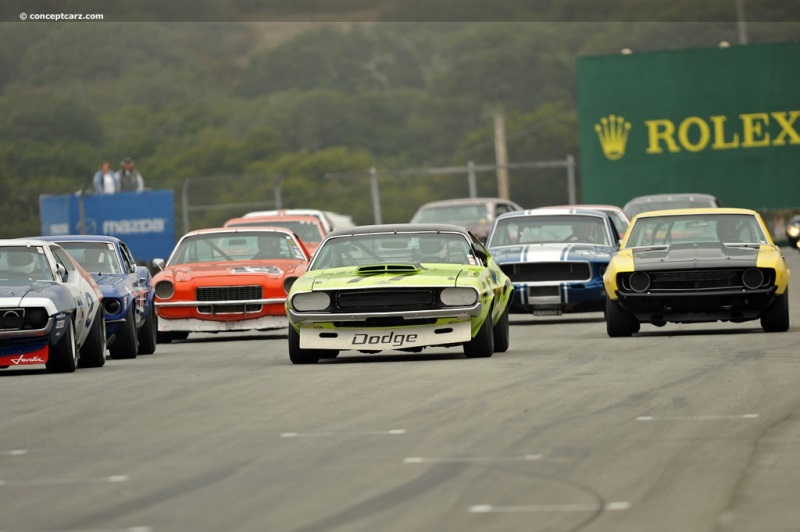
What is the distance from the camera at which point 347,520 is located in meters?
7.88

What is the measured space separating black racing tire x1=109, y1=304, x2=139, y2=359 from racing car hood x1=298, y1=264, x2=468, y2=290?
8.43 feet

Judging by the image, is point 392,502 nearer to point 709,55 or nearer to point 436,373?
point 436,373

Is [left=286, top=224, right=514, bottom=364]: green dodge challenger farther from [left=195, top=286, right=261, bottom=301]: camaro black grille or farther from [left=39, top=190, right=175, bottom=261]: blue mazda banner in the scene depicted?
[left=39, top=190, right=175, bottom=261]: blue mazda banner

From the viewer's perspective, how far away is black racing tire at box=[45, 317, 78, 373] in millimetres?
16156

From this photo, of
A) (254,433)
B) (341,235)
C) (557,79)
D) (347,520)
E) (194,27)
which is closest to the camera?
(347,520)

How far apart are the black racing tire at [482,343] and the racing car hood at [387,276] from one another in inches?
18.2

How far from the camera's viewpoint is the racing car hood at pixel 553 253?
22422mm

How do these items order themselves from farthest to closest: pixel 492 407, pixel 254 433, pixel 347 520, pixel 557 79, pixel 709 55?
pixel 557 79 < pixel 709 55 < pixel 492 407 < pixel 254 433 < pixel 347 520

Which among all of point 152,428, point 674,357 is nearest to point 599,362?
point 674,357

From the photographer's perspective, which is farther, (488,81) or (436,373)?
(488,81)

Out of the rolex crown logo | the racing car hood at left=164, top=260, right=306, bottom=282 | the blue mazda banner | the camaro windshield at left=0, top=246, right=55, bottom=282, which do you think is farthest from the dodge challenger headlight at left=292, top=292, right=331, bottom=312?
the rolex crown logo

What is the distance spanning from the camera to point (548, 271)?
73.6ft

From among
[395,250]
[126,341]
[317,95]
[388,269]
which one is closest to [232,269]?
[126,341]

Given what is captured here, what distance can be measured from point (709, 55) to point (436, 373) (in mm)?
33436
